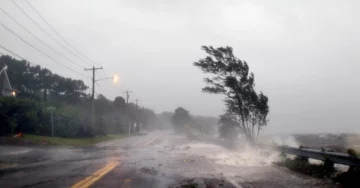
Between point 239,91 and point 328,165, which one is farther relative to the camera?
point 239,91

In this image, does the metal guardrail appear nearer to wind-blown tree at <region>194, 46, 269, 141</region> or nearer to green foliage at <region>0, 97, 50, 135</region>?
wind-blown tree at <region>194, 46, 269, 141</region>

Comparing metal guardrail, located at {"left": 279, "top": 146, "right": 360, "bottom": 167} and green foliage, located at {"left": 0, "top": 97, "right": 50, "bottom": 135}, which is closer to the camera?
metal guardrail, located at {"left": 279, "top": 146, "right": 360, "bottom": 167}

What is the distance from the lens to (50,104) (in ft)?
133

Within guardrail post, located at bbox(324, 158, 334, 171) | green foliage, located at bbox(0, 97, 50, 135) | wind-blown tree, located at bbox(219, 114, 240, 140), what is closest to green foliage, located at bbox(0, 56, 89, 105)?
green foliage, located at bbox(0, 97, 50, 135)

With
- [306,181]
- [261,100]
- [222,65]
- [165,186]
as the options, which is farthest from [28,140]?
[306,181]

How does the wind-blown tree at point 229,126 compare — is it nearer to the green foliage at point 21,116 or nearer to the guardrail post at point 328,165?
the guardrail post at point 328,165

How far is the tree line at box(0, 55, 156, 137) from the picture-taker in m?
29.4

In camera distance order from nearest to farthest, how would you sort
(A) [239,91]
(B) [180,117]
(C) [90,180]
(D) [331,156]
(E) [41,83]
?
(C) [90,180]
(D) [331,156]
(A) [239,91]
(E) [41,83]
(B) [180,117]

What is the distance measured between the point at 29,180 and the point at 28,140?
1933 cm

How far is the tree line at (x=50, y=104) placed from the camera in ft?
96.3

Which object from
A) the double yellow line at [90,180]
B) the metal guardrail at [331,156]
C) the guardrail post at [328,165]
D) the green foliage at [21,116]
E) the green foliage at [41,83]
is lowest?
the double yellow line at [90,180]

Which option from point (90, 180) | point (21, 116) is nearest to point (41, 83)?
point (21, 116)

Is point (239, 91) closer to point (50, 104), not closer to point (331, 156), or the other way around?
point (331, 156)

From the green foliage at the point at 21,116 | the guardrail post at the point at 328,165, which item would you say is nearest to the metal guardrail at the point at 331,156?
the guardrail post at the point at 328,165
